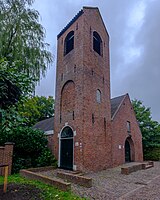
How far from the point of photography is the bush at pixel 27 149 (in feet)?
34.0

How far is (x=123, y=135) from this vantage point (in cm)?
1588

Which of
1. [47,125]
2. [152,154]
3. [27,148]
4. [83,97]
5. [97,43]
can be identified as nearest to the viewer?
[27,148]

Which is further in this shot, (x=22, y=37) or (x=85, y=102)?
(x=85, y=102)

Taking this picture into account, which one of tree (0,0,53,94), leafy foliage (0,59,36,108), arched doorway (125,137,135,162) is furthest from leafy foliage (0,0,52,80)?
arched doorway (125,137,135,162)

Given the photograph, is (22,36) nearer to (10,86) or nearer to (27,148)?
(10,86)

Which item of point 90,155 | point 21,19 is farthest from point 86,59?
point 90,155

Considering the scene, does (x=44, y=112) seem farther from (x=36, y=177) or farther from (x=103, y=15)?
(x=36, y=177)

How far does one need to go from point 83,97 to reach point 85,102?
1.27 feet

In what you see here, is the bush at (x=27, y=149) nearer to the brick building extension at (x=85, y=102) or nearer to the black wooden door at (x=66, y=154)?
the black wooden door at (x=66, y=154)

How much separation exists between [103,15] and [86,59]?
22.6 ft

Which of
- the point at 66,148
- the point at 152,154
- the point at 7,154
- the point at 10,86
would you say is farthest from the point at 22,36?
the point at 152,154

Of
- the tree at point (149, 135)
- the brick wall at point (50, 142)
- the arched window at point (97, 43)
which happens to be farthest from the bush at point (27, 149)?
the tree at point (149, 135)

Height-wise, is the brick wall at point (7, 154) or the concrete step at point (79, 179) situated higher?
the brick wall at point (7, 154)

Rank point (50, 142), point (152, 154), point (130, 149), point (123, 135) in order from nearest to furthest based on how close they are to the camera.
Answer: point (50, 142) → point (123, 135) → point (130, 149) → point (152, 154)
